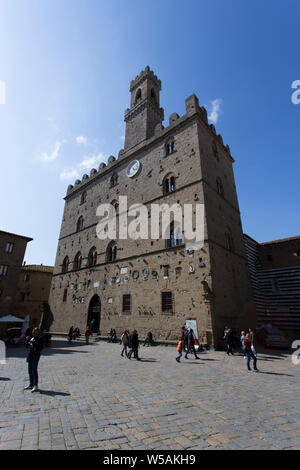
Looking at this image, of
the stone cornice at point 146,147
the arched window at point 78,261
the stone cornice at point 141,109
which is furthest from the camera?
the arched window at point 78,261

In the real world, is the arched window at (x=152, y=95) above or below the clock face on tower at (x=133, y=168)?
above

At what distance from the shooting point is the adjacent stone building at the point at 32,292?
30.0 metres

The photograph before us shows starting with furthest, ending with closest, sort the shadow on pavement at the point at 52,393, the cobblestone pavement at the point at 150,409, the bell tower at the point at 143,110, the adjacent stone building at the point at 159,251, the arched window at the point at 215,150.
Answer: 1. the bell tower at the point at 143,110
2. the arched window at the point at 215,150
3. the adjacent stone building at the point at 159,251
4. the shadow on pavement at the point at 52,393
5. the cobblestone pavement at the point at 150,409

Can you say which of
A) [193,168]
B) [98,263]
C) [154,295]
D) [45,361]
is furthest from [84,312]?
[193,168]

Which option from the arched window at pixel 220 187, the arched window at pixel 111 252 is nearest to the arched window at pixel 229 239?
the arched window at pixel 220 187

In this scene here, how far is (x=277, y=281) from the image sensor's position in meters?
21.2

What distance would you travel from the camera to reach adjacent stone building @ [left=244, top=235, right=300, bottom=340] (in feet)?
60.6

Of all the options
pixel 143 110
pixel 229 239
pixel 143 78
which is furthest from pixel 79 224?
pixel 143 78

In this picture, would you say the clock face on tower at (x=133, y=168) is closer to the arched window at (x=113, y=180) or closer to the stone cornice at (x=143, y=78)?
the arched window at (x=113, y=180)

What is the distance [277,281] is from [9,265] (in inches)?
1157

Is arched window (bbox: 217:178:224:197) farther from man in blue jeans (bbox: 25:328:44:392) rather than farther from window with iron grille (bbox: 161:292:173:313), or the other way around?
man in blue jeans (bbox: 25:328:44:392)

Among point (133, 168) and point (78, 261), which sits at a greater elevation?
point (133, 168)

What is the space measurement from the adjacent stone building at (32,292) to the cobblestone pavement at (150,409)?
2520cm

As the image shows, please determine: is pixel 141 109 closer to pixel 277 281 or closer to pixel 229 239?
pixel 229 239
